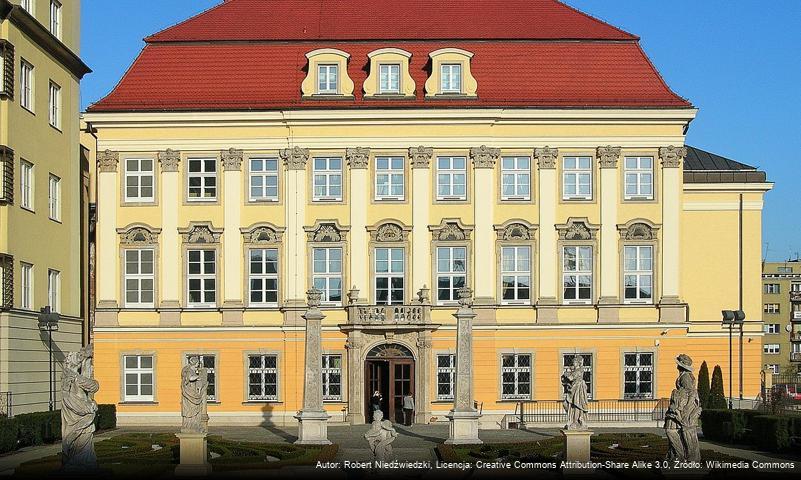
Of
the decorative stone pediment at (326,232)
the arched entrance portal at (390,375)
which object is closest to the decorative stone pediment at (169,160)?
the decorative stone pediment at (326,232)

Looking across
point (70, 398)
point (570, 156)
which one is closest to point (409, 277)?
point (570, 156)

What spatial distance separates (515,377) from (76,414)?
90.5ft

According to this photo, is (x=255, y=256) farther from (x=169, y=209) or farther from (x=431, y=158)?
(x=431, y=158)

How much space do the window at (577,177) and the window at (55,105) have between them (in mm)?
19135

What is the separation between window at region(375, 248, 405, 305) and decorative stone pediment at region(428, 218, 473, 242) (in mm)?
1557

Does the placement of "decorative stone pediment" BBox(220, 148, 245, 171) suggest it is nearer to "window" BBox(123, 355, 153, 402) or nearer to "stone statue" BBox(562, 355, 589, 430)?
"window" BBox(123, 355, 153, 402)

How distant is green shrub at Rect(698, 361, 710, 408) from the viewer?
48.9 m

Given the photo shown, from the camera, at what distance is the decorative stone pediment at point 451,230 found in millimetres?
51844

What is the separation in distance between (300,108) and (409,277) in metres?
7.77

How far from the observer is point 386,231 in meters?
51.9

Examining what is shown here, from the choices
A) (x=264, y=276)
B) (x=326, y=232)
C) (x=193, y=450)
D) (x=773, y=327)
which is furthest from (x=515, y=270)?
(x=773, y=327)

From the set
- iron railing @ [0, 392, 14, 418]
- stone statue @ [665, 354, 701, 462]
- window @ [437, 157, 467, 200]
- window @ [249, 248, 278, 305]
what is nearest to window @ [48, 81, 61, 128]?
window @ [249, 248, 278, 305]

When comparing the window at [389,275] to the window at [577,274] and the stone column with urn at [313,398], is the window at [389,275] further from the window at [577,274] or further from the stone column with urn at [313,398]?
the stone column with urn at [313,398]

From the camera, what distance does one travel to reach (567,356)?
170 feet
